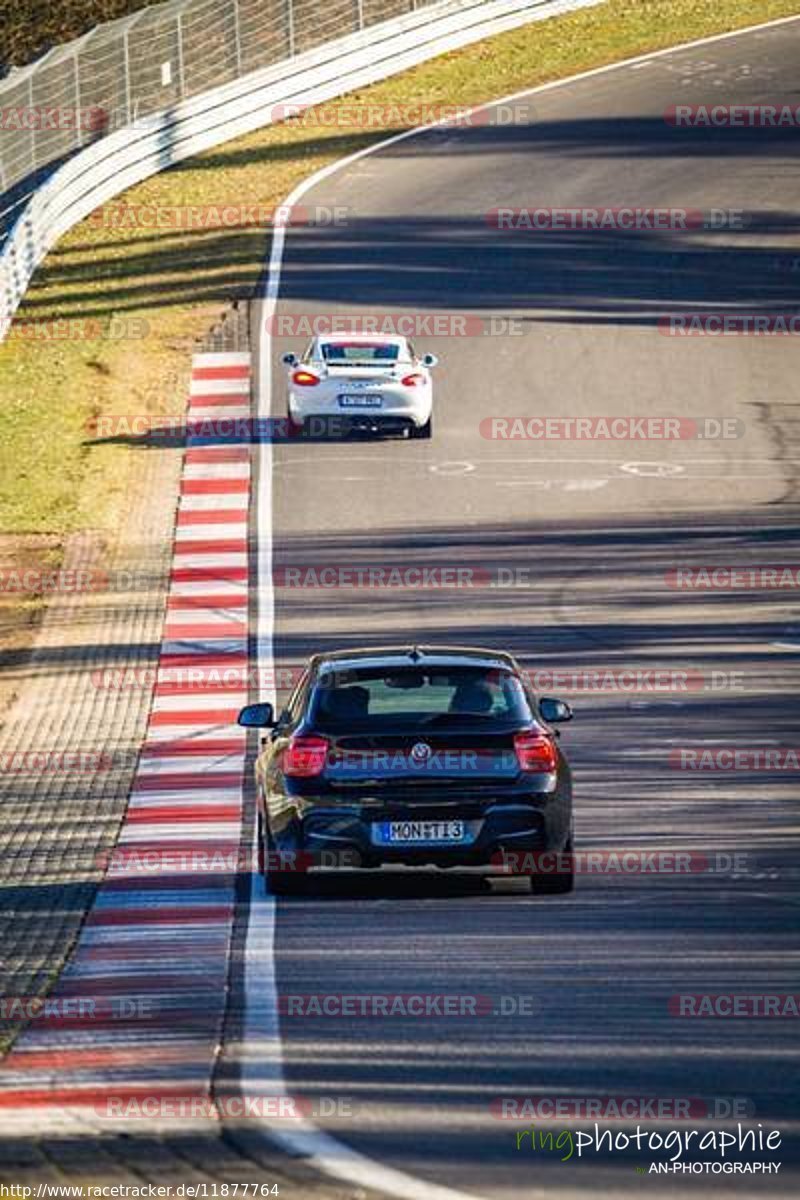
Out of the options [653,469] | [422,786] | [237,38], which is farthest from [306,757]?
[237,38]

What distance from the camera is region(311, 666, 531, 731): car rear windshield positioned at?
50.5ft

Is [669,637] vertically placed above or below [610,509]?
below

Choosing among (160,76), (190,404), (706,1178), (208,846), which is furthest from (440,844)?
(160,76)

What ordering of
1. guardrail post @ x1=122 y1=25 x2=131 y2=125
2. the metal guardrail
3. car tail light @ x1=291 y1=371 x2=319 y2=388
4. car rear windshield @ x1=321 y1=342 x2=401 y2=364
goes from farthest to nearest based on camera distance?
guardrail post @ x1=122 y1=25 x2=131 y2=125 → the metal guardrail → car rear windshield @ x1=321 y1=342 x2=401 y2=364 → car tail light @ x1=291 y1=371 x2=319 y2=388

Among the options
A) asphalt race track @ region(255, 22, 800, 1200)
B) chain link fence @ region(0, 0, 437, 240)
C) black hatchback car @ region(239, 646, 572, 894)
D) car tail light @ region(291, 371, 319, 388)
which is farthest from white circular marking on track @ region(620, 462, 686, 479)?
black hatchback car @ region(239, 646, 572, 894)

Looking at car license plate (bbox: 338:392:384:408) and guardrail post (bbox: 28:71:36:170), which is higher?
guardrail post (bbox: 28:71:36:170)

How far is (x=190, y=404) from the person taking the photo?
37250mm

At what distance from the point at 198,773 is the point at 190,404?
17.0 meters

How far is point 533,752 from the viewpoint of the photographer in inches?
604

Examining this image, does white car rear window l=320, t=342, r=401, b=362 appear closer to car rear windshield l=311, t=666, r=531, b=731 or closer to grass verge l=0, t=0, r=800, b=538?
grass verge l=0, t=0, r=800, b=538

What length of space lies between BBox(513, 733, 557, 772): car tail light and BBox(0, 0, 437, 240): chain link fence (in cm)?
3025

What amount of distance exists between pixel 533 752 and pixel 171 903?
2.57m

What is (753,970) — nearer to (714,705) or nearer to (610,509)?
(714,705)

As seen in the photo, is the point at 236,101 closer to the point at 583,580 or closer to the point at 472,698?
the point at 583,580
